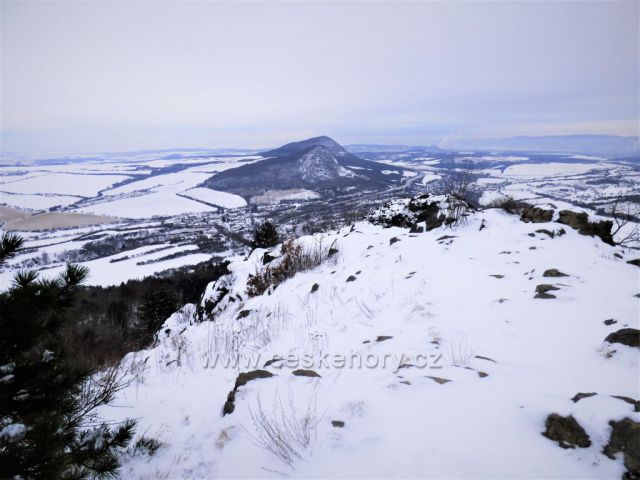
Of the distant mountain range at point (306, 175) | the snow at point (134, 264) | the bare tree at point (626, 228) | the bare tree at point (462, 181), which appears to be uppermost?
the distant mountain range at point (306, 175)

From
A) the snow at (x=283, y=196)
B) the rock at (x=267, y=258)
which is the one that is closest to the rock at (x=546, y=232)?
the rock at (x=267, y=258)

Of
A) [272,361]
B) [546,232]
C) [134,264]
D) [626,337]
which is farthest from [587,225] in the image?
[134,264]

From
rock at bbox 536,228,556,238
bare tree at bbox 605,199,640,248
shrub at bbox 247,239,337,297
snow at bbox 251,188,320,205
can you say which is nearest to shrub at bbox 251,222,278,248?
shrub at bbox 247,239,337,297

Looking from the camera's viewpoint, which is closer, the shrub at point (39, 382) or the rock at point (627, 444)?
the shrub at point (39, 382)

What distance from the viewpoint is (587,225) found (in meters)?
8.66

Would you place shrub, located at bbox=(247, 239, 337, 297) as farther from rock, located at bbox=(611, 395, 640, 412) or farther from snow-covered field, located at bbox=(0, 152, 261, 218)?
snow-covered field, located at bbox=(0, 152, 261, 218)

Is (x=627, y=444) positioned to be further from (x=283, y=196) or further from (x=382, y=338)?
(x=283, y=196)

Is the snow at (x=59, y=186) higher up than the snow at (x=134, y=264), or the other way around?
the snow at (x=59, y=186)

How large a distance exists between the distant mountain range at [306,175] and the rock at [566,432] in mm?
138878

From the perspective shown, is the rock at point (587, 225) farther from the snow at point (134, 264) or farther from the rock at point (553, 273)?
the snow at point (134, 264)

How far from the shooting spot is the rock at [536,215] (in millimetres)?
9770

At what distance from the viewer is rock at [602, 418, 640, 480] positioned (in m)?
2.13

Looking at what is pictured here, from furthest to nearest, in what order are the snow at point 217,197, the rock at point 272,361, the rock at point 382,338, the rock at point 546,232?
the snow at point 217,197 < the rock at point 546,232 < the rock at point 382,338 < the rock at point 272,361

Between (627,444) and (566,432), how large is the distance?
1.16 feet
